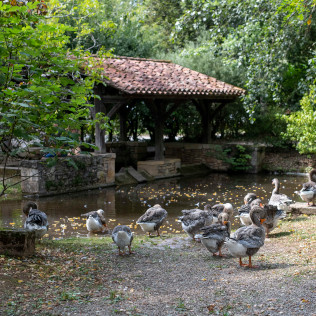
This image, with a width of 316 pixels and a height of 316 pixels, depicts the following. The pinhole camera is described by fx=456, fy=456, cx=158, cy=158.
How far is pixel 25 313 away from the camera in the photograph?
5.09 m

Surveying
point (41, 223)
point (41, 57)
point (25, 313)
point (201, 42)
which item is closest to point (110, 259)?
point (41, 223)

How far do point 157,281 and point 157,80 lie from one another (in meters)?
14.1

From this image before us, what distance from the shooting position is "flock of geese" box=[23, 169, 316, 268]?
274 inches

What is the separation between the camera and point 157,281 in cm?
648

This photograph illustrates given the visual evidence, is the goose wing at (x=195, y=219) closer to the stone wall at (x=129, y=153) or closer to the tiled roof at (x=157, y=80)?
the tiled roof at (x=157, y=80)

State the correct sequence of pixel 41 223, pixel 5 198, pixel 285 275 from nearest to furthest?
pixel 285 275
pixel 41 223
pixel 5 198

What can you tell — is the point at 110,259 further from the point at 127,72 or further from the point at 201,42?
the point at 201,42

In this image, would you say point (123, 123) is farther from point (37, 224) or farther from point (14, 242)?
point (14, 242)

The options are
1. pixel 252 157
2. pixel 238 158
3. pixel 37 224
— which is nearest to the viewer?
pixel 37 224

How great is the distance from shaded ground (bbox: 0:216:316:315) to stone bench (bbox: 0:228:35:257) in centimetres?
22

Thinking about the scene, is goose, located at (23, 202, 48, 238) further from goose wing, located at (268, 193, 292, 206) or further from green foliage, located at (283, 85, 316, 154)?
green foliage, located at (283, 85, 316, 154)

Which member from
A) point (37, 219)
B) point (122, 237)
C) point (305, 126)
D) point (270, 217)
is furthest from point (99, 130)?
point (122, 237)

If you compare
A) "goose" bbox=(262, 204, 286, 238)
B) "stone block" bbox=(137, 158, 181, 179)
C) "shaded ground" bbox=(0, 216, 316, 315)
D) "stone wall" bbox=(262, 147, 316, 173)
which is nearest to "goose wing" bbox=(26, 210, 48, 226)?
"shaded ground" bbox=(0, 216, 316, 315)

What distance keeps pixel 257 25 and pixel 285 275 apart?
13504 mm
